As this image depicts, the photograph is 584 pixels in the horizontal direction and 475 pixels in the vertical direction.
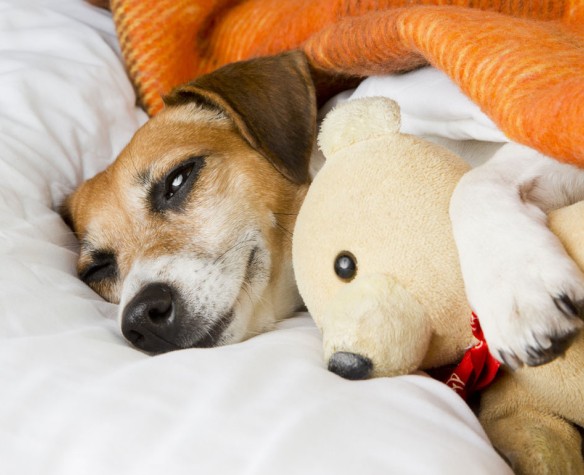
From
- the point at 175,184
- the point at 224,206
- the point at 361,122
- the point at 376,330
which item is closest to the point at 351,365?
the point at 376,330

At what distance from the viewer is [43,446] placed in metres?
0.86

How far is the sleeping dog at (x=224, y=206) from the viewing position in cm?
117

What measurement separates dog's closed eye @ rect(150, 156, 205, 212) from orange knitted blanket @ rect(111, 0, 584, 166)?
1.39 feet

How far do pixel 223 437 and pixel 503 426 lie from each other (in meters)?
0.45

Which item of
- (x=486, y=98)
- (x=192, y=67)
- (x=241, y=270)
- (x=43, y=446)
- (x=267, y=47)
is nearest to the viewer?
(x=43, y=446)

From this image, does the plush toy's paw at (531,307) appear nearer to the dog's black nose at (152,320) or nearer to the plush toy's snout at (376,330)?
the plush toy's snout at (376,330)

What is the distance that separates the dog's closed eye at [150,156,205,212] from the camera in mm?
1648

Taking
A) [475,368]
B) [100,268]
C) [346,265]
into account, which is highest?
[346,265]

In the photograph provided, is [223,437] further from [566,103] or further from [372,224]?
[566,103]

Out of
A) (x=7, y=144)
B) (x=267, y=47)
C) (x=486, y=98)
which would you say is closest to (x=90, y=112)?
(x=7, y=144)

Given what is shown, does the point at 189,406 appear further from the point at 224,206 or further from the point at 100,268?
the point at 100,268

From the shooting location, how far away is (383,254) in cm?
101

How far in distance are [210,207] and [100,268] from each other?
1.16 ft

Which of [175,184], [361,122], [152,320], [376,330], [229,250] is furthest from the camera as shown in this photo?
[175,184]
